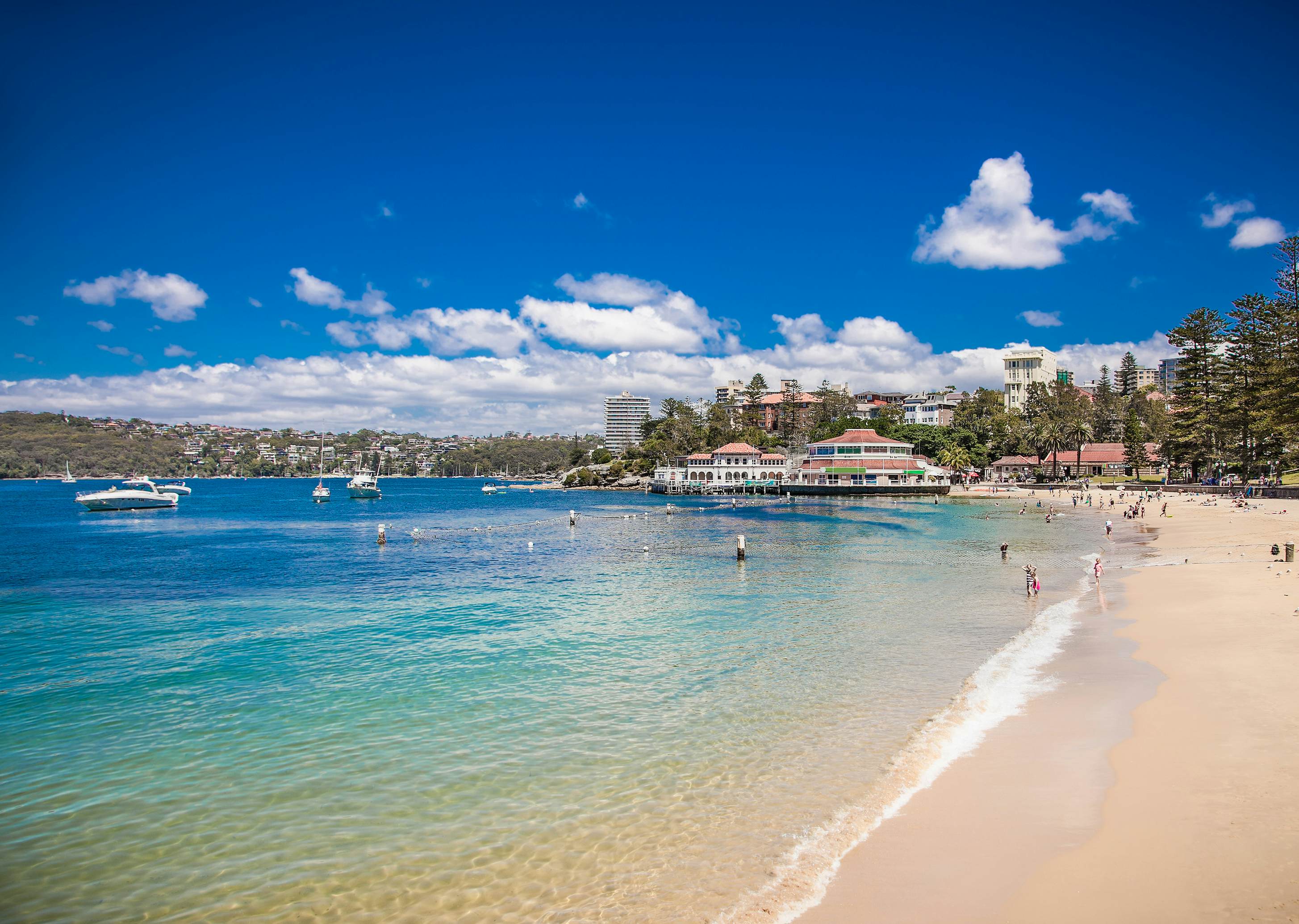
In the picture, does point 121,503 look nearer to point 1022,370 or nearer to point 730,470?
point 730,470

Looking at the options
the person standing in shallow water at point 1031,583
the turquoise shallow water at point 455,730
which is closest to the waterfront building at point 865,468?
the turquoise shallow water at point 455,730

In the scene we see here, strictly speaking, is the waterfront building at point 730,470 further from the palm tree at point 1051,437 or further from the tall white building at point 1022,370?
the tall white building at point 1022,370

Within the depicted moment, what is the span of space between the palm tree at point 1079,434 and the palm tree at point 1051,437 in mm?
1580

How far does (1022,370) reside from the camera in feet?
593

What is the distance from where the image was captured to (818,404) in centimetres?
15488

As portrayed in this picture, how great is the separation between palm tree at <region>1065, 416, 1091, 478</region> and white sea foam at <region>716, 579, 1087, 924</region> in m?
108

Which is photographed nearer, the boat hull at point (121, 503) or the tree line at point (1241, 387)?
the tree line at point (1241, 387)

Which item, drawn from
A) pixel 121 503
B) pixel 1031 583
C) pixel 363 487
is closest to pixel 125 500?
pixel 121 503

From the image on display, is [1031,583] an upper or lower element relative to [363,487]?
upper

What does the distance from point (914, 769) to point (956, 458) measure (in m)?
122

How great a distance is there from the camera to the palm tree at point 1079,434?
361 ft

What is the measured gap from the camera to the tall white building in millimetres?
178625

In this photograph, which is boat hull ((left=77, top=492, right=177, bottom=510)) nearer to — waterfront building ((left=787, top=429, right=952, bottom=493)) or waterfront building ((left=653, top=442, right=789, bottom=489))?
waterfront building ((left=653, top=442, right=789, bottom=489))

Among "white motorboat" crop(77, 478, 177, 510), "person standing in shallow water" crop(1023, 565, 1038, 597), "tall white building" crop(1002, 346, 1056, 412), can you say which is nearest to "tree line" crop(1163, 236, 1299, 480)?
"person standing in shallow water" crop(1023, 565, 1038, 597)
